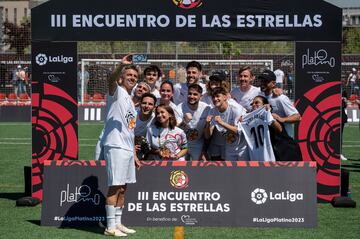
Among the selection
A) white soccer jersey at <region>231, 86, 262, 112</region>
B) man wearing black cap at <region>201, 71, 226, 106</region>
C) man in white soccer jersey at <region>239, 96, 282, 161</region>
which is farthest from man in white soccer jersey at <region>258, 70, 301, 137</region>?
man wearing black cap at <region>201, 71, 226, 106</region>

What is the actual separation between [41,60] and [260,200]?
13.2 ft

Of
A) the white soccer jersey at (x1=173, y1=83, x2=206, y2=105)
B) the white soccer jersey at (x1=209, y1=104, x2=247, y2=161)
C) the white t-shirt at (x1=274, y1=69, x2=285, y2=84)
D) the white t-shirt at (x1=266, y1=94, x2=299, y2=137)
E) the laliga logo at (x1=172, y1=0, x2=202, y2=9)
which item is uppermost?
the laliga logo at (x1=172, y1=0, x2=202, y2=9)

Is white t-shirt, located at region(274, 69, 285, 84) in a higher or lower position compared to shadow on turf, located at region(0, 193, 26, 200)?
higher

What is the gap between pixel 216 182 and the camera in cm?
1020

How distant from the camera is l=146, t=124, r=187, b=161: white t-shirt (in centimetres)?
1057

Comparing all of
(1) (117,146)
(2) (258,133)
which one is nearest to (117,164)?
(1) (117,146)

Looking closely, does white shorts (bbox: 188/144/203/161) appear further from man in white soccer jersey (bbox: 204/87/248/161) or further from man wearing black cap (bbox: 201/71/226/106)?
man wearing black cap (bbox: 201/71/226/106)

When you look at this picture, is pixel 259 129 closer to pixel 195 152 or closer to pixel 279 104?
pixel 279 104

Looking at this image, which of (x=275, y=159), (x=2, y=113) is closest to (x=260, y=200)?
(x=275, y=159)

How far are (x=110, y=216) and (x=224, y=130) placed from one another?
8.13 feet

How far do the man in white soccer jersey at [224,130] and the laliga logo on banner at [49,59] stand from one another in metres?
2.35

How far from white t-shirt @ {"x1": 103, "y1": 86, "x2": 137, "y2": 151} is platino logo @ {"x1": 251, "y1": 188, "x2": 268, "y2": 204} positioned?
179cm

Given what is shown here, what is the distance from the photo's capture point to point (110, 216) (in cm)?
941

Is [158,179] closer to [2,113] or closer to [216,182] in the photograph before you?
[216,182]
